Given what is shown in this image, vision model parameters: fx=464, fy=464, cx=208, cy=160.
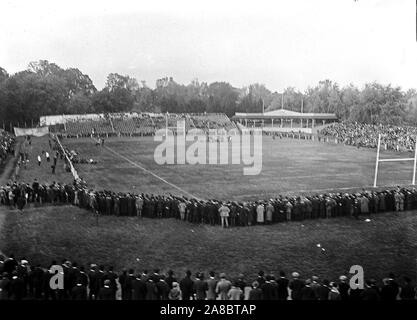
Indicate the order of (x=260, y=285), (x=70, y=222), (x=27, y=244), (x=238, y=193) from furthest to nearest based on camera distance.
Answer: (x=238, y=193), (x=70, y=222), (x=27, y=244), (x=260, y=285)

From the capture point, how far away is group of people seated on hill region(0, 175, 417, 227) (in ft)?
48.0

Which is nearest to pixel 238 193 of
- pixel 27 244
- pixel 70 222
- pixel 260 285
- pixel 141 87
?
pixel 70 222

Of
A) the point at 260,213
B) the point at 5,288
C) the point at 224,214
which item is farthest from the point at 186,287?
the point at 260,213

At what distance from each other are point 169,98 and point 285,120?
56.9ft

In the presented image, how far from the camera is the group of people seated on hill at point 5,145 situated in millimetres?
27131

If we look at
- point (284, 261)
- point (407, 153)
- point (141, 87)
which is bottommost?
point (284, 261)

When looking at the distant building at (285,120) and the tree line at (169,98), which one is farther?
the distant building at (285,120)

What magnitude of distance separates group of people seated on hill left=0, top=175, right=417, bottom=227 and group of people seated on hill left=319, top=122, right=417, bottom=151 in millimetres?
22041

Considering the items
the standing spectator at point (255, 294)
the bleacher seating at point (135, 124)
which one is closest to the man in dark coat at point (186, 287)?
the standing spectator at point (255, 294)

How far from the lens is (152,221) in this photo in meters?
14.9

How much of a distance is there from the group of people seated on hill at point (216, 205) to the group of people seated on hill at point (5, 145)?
10.3 metres

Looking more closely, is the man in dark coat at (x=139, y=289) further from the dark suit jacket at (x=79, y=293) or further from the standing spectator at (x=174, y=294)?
the dark suit jacket at (x=79, y=293)
